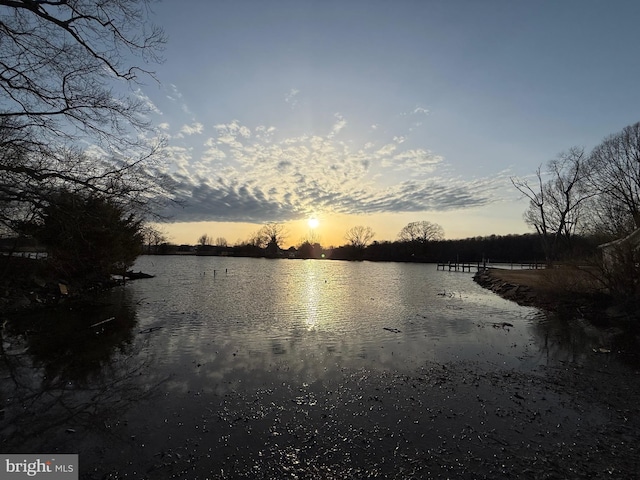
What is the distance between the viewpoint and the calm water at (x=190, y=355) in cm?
599

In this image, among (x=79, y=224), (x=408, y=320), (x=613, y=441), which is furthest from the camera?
(x=408, y=320)

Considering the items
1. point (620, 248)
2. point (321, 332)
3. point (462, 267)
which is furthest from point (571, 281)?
point (462, 267)

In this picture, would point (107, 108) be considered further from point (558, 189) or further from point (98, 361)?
point (558, 189)

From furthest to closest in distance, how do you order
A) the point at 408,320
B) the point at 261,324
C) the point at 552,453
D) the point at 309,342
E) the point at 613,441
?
1. the point at 408,320
2. the point at 261,324
3. the point at 309,342
4. the point at 613,441
5. the point at 552,453

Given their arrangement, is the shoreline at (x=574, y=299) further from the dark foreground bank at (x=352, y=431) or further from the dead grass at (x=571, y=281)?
the dark foreground bank at (x=352, y=431)

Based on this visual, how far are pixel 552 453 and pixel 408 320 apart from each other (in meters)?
11.4

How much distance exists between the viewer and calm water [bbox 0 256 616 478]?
236 inches

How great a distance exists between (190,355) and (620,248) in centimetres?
2135

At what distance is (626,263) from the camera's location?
17.6 meters

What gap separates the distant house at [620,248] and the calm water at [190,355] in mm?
4635

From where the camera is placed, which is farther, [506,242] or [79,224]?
[506,242]

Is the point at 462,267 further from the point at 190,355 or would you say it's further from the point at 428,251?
the point at 190,355

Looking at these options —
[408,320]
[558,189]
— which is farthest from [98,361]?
[558,189]

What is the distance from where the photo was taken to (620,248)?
18062 millimetres
